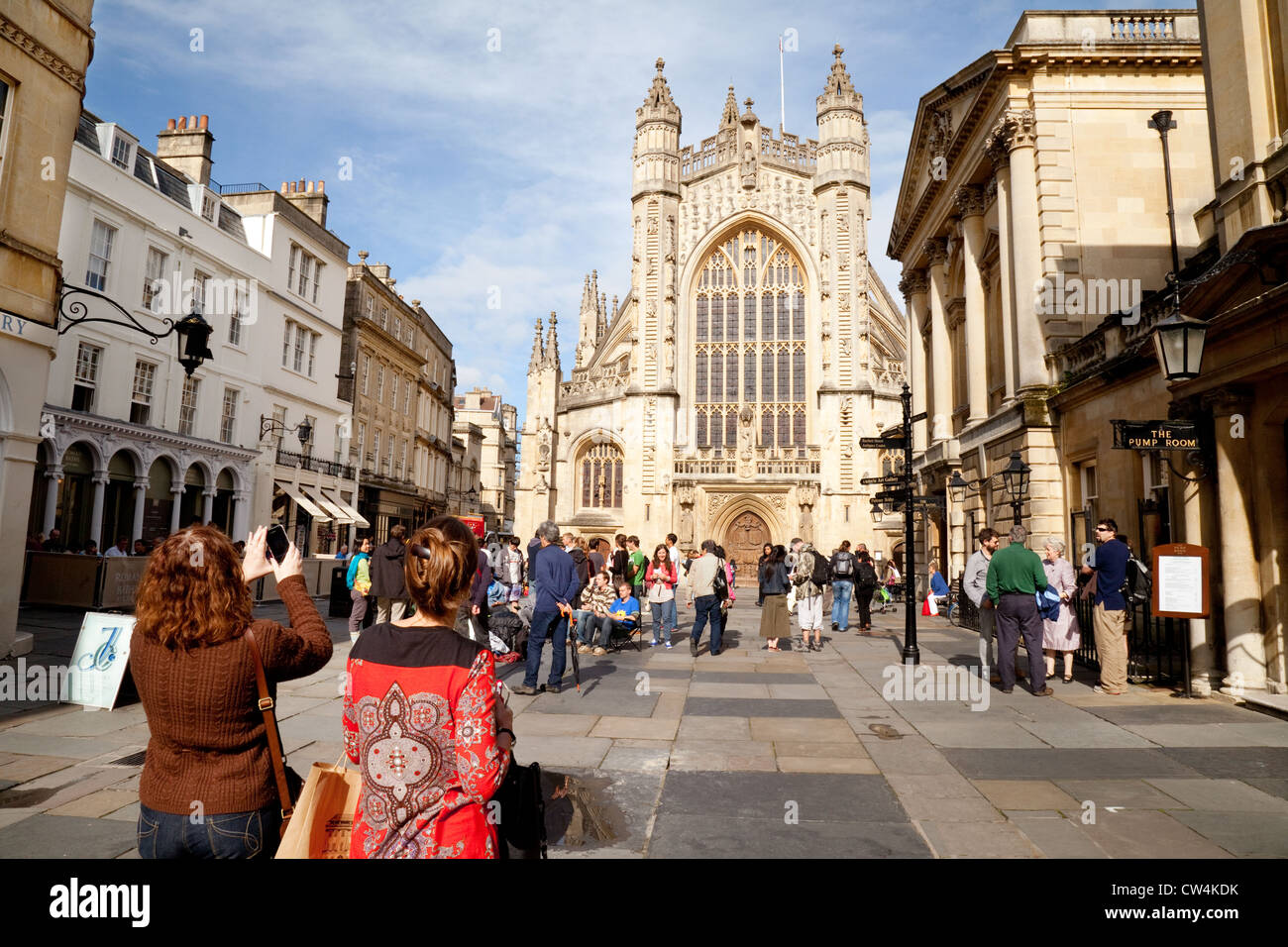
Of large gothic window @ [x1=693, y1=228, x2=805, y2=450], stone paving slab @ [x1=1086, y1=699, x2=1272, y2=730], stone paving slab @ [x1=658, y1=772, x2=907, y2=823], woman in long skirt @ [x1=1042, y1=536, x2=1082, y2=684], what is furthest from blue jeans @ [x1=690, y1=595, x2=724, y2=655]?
large gothic window @ [x1=693, y1=228, x2=805, y2=450]

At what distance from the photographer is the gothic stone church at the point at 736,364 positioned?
32.7m

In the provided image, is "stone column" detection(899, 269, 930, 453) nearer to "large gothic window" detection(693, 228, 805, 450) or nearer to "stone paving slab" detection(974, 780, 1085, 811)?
"large gothic window" detection(693, 228, 805, 450)

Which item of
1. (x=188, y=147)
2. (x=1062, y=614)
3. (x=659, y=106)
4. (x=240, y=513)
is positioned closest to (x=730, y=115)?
(x=659, y=106)

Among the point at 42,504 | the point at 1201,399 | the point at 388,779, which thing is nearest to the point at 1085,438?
the point at 1201,399

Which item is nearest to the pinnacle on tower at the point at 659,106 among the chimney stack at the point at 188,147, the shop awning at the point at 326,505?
the chimney stack at the point at 188,147

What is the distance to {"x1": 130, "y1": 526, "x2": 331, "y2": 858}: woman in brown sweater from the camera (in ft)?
7.13

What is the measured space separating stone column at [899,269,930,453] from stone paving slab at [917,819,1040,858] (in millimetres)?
19261

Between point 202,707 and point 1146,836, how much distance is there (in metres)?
4.58

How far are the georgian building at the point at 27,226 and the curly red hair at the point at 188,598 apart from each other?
27.6ft

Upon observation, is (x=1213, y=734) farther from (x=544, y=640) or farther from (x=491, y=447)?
(x=491, y=447)

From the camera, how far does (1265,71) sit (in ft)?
26.4

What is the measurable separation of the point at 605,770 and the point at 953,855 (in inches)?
92.5

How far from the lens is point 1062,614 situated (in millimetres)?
8820

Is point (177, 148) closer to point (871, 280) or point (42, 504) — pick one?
point (42, 504)
